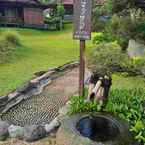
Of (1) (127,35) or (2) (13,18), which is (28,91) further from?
(2) (13,18)

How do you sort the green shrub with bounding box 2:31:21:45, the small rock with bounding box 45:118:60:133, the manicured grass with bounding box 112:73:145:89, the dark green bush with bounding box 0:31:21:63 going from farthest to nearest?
the green shrub with bounding box 2:31:21:45 < the dark green bush with bounding box 0:31:21:63 < the manicured grass with bounding box 112:73:145:89 < the small rock with bounding box 45:118:60:133

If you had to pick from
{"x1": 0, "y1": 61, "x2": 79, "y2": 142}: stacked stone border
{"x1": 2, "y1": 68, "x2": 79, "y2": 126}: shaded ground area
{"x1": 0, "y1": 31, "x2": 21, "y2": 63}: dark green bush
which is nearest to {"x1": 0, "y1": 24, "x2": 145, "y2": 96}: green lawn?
{"x1": 0, "y1": 31, "x2": 21, "y2": 63}: dark green bush

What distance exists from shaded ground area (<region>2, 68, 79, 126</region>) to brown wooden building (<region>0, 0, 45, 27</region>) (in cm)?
2053

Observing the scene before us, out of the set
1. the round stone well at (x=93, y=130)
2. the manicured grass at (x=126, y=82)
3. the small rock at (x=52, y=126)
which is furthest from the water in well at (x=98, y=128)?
the manicured grass at (x=126, y=82)

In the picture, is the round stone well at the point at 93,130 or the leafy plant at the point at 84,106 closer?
the round stone well at the point at 93,130

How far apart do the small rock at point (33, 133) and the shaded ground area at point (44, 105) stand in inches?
32.2

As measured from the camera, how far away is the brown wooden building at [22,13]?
30.9 metres

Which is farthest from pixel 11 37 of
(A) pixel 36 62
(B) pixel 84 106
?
(B) pixel 84 106

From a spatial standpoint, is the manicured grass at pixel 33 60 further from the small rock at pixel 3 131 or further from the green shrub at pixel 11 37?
the small rock at pixel 3 131

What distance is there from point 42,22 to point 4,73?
19103 mm

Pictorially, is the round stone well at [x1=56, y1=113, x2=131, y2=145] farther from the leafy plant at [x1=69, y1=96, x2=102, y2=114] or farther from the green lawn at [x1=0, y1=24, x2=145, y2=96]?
the green lawn at [x1=0, y1=24, x2=145, y2=96]

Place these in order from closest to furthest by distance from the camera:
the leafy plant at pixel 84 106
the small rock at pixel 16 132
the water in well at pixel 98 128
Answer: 1. the water in well at pixel 98 128
2. the small rock at pixel 16 132
3. the leafy plant at pixel 84 106

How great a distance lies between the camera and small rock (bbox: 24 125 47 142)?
692 centimetres

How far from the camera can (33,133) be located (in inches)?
274
